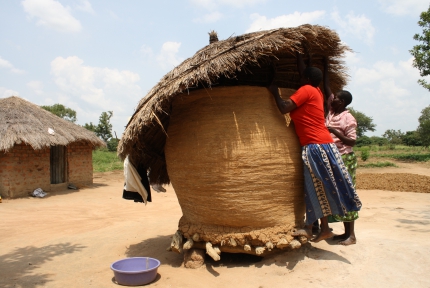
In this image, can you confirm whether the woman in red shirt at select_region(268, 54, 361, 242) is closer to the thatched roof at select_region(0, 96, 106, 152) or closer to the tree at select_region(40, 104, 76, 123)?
the thatched roof at select_region(0, 96, 106, 152)

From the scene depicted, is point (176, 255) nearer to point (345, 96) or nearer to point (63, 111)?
point (345, 96)

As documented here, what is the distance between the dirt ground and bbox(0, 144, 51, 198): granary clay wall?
7.49 ft

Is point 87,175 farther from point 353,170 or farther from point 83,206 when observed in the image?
point 353,170

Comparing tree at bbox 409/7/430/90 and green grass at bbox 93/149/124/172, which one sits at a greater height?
tree at bbox 409/7/430/90

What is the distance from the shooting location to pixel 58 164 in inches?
495

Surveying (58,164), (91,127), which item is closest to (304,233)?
(58,164)

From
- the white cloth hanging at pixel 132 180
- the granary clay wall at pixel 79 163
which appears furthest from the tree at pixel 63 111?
A: the white cloth hanging at pixel 132 180

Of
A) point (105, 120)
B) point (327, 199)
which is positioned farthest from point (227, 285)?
point (105, 120)

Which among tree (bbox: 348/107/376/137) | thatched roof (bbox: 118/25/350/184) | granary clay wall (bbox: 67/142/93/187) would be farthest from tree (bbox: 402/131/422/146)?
thatched roof (bbox: 118/25/350/184)

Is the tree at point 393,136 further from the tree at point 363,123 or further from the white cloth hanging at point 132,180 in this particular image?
the white cloth hanging at point 132,180

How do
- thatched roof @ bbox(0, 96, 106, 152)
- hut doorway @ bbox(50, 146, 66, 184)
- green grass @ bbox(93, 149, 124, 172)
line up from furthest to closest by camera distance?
Result: green grass @ bbox(93, 149, 124, 172) < hut doorway @ bbox(50, 146, 66, 184) < thatched roof @ bbox(0, 96, 106, 152)

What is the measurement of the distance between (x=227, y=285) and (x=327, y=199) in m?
1.26

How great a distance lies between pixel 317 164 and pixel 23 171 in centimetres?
1000

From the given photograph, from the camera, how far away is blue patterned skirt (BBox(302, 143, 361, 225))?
11.1 ft
